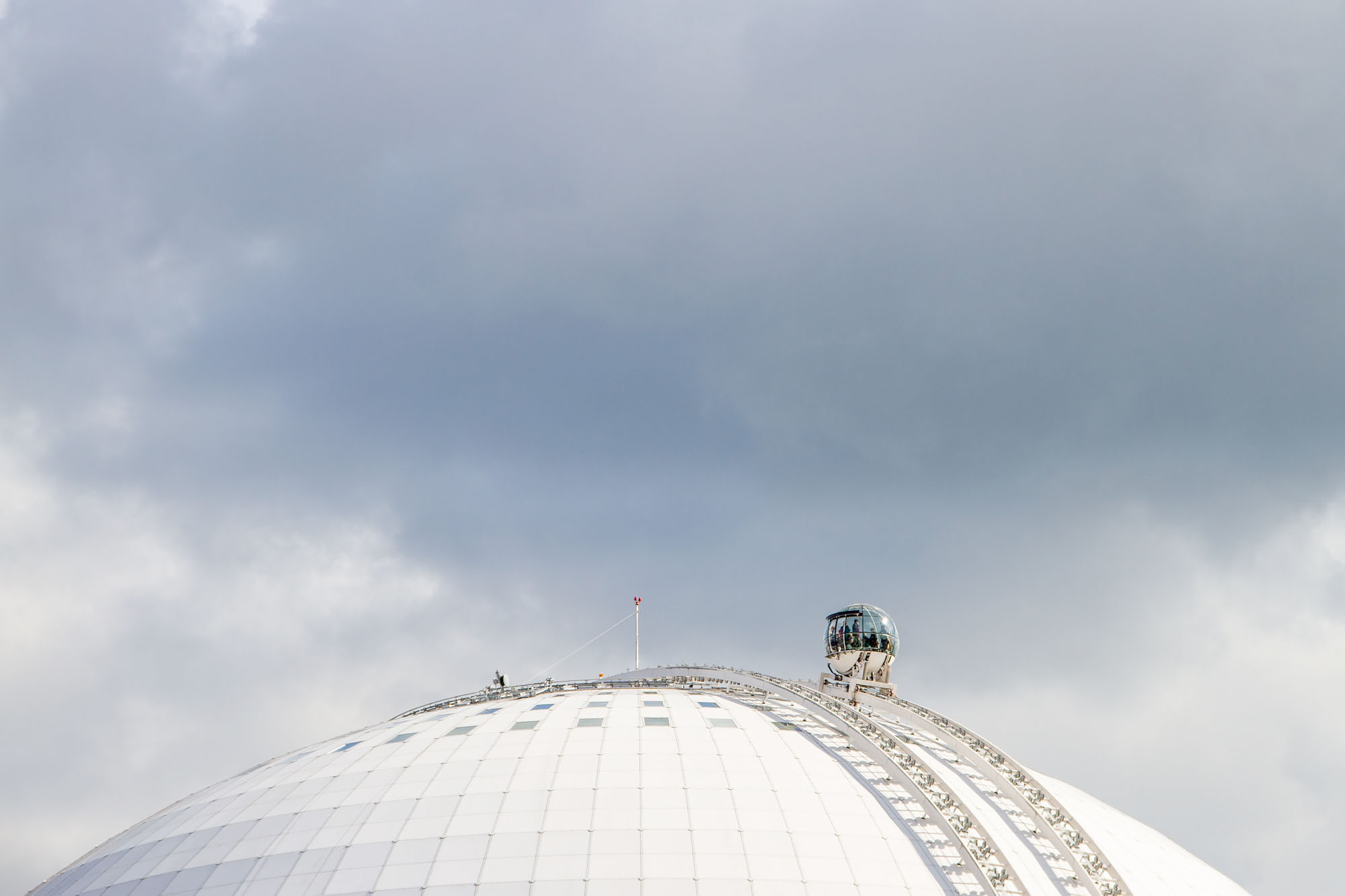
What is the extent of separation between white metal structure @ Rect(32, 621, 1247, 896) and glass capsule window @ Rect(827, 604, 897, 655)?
11124mm

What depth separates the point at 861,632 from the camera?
6562 cm

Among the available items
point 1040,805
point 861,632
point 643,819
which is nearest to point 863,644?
point 861,632

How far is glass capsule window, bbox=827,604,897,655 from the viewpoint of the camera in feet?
215

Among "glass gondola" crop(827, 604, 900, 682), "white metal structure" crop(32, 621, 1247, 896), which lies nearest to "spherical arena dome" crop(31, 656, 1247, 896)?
"white metal structure" crop(32, 621, 1247, 896)

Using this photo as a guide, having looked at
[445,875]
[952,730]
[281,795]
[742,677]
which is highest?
[742,677]

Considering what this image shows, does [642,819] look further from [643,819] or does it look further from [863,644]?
[863,644]

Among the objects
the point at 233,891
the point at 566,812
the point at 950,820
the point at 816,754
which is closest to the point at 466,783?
the point at 566,812

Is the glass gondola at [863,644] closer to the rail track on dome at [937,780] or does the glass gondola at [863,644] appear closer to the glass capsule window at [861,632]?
the glass capsule window at [861,632]

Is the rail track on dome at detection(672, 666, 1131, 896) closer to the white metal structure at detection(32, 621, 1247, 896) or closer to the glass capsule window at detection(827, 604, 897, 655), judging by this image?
the white metal structure at detection(32, 621, 1247, 896)

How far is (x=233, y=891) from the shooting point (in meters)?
37.8

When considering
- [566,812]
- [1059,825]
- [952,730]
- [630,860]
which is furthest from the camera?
[952,730]

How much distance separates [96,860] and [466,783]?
2094 centimetres

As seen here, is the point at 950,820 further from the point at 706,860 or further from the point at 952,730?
the point at 952,730

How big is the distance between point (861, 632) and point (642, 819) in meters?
30.9
